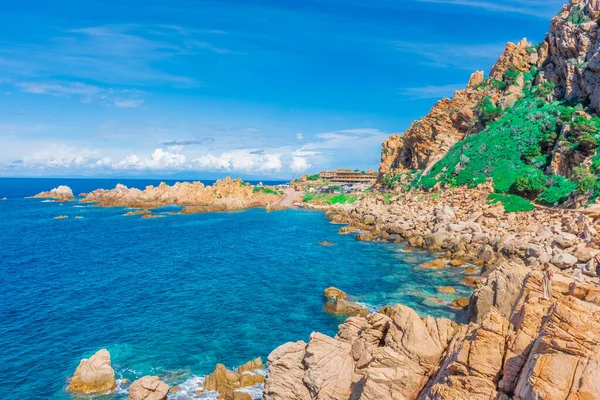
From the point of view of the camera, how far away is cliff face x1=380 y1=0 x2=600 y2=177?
75.3 metres

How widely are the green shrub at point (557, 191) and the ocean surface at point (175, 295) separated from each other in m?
20.6

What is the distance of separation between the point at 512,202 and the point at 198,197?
104 m

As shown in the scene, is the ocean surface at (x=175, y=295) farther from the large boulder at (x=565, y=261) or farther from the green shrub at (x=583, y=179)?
the green shrub at (x=583, y=179)

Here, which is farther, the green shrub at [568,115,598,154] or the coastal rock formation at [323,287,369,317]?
the green shrub at [568,115,598,154]

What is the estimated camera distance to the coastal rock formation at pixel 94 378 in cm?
2412

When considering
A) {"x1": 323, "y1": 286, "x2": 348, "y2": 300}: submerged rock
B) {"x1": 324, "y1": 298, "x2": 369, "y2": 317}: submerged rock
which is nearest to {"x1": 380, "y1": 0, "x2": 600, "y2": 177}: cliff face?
{"x1": 323, "y1": 286, "x2": 348, "y2": 300}: submerged rock

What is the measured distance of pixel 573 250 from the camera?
1567 inches

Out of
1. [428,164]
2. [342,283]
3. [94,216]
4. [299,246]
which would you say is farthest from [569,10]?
[94,216]

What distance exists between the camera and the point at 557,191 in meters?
59.0

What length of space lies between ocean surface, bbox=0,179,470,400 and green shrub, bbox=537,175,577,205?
20.6 meters

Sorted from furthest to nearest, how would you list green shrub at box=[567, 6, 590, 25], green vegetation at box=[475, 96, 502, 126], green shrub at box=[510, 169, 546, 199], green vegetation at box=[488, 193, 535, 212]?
green vegetation at box=[475, 96, 502, 126] → green shrub at box=[567, 6, 590, 25] → green shrub at box=[510, 169, 546, 199] → green vegetation at box=[488, 193, 535, 212]

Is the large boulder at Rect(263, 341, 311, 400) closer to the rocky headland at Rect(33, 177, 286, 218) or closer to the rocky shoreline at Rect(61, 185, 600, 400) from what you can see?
the rocky shoreline at Rect(61, 185, 600, 400)

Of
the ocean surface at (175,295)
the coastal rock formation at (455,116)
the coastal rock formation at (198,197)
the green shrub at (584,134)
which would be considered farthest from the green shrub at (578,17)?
the coastal rock formation at (198,197)

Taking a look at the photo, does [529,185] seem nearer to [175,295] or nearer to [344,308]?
[344,308]
